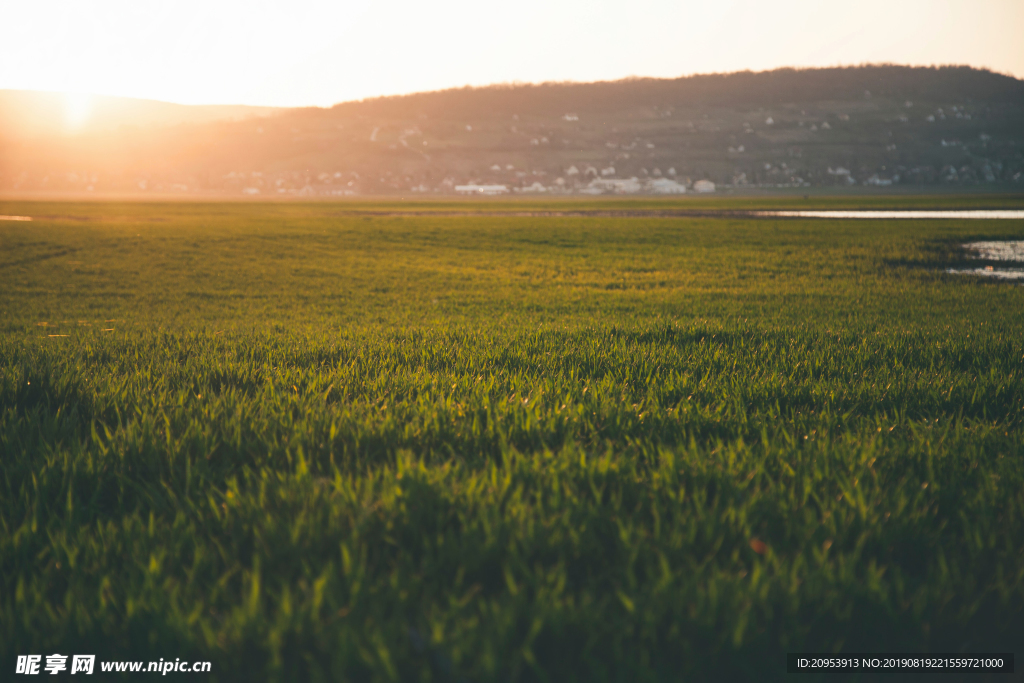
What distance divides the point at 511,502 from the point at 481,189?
Answer: 177 metres

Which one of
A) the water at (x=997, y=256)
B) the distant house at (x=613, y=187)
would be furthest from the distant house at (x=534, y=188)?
the water at (x=997, y=256)

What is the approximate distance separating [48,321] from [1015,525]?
13942 mm

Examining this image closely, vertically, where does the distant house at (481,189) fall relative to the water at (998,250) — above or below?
above

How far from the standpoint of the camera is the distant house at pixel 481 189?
164500 mm

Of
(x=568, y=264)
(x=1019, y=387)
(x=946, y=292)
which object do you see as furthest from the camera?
(x=568, y=264)

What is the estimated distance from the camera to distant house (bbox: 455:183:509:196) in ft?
540

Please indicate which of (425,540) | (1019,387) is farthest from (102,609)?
(1019,387)

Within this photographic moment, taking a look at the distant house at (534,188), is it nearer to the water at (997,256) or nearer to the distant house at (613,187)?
the distant house at (613,187)

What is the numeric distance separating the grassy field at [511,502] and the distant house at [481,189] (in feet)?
534

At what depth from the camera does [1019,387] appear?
434 cm

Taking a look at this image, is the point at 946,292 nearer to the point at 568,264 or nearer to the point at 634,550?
the point at 568,264

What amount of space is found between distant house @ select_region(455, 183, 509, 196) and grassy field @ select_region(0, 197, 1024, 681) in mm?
162674

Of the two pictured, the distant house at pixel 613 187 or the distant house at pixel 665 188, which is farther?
the distant house at pixel 613 187

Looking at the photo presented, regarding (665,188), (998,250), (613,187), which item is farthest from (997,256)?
(613,187)
